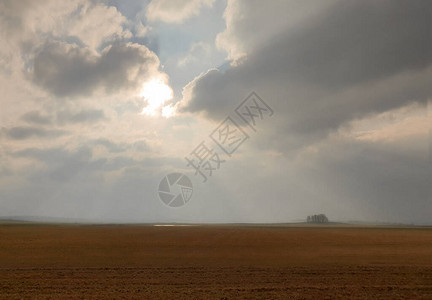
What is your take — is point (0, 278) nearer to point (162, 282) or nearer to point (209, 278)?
point (162, 282)

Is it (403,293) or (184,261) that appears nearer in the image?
(403,293)

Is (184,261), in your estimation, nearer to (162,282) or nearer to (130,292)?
(162,282)


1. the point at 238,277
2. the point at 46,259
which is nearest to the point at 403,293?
the point at 238,277

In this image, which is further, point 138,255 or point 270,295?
point 138,255

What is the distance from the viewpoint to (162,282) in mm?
20109

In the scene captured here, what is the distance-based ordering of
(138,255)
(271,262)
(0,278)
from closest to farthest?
(0,278)
(271,262)
(138,255)

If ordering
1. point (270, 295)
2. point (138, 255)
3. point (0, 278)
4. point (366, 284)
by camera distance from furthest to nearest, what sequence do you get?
point (138, 255), point (0, 278), point (366, 284), point (270, 295)

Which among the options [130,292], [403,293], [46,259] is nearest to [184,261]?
[130,292]

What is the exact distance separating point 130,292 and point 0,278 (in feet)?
35.9

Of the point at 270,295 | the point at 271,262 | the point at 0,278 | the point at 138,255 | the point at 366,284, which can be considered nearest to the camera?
the point at 270,295

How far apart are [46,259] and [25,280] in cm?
999

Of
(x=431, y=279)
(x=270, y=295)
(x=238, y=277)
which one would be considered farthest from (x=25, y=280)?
(x=431, y=279)

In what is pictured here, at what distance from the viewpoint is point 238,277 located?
21672mm

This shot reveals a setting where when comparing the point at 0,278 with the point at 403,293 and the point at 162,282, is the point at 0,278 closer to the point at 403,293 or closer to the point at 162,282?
the point at 162,282
